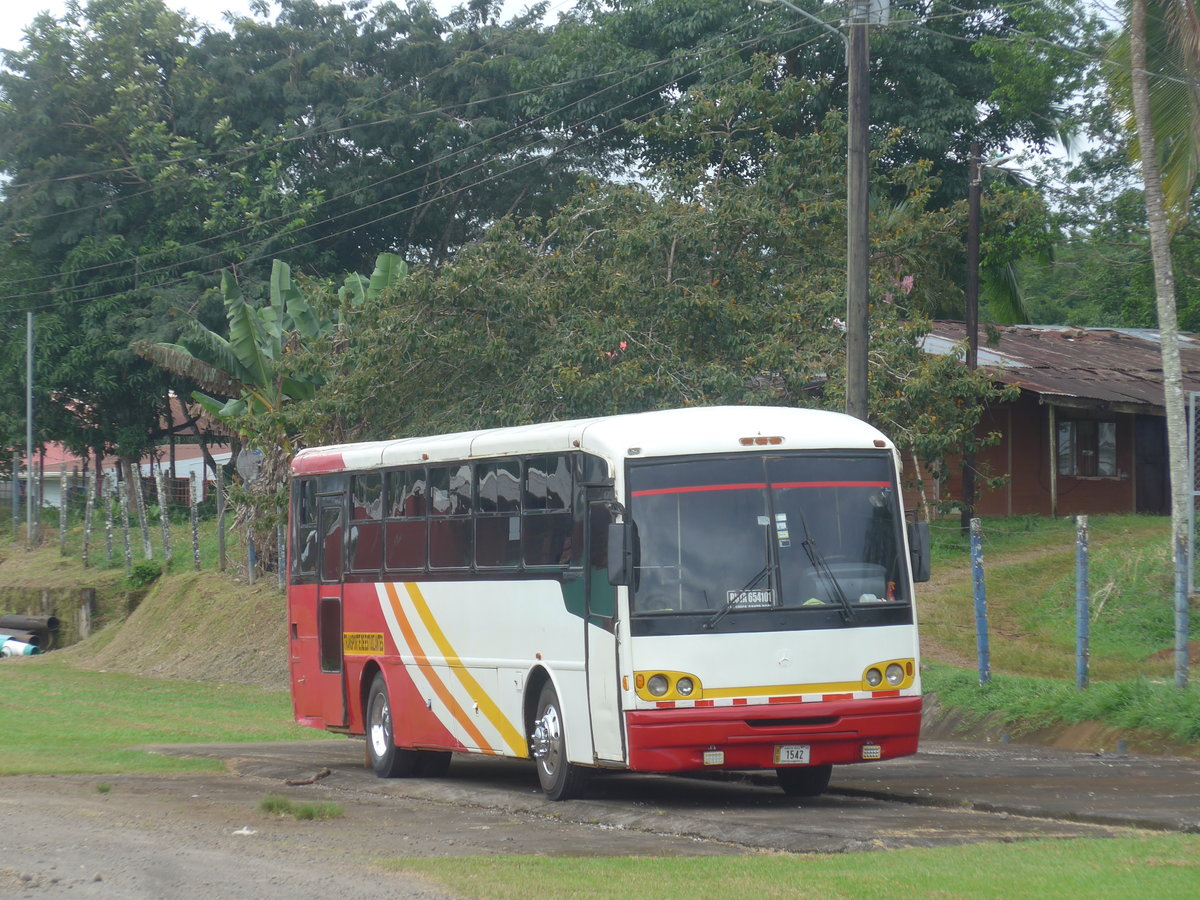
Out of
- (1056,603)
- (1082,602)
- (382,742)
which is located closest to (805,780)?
(1082,602)

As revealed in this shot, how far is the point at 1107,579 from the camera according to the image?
68.9ft

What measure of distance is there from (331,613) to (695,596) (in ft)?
20.7

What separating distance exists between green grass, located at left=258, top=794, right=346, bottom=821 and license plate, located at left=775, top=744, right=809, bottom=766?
3.14 meters

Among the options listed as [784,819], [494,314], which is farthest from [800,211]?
[784,819]

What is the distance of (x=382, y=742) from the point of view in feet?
49.4

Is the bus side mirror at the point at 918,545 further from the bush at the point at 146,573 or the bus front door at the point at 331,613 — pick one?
the bush at the point at 146,573

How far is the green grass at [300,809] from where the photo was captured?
10875 millimetres

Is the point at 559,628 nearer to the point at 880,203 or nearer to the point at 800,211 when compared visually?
the point at 800,211

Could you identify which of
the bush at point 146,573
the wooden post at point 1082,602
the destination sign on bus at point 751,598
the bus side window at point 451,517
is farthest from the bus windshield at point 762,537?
the bush at point 146,573

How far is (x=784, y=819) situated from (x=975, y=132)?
1145 inches

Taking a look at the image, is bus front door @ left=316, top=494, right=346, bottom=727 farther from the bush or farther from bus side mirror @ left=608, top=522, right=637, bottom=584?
the bush

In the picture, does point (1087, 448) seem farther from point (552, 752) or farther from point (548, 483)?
point (552, 752)

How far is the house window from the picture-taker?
108 ft

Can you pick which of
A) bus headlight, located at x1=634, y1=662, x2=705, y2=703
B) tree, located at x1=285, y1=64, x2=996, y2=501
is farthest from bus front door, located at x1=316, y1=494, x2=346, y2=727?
bus headlight, located at x1=634, y1=662, x2=705, y2=703
